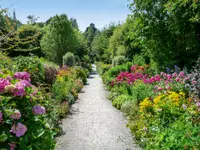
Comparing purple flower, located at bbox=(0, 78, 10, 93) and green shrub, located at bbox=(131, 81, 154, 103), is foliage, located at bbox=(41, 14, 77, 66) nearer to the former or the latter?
green shrub, located at bbox=(131, 81, 154, 103)

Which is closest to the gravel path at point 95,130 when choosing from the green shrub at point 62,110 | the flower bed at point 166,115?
the green shrub at point 62,110

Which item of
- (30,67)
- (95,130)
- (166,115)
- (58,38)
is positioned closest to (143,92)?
(95,130)

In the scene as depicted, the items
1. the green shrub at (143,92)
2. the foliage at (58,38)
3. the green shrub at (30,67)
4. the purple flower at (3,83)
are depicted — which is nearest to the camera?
the purple flower at (3,83)

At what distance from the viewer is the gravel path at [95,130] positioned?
236 inches

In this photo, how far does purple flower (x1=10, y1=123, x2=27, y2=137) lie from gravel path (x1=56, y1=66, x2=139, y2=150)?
327 cm

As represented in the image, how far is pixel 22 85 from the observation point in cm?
307

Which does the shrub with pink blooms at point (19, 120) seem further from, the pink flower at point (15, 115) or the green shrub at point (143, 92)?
the green shrub at point (143, 92)

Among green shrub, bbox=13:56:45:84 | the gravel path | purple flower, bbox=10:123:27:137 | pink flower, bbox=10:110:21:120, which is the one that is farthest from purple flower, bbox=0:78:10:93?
green shrub, bbox=13:56:45:84

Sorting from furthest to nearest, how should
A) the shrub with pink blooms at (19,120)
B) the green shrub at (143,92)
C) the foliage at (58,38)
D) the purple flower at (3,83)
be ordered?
1. the foliage at (58,38)
2. the green shrub at (143,92)
3. the purple flower at (3,83)
4. the shrub with pink blooms at (19,120)

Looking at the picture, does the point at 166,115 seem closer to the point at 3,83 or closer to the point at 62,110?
the point at 3,83

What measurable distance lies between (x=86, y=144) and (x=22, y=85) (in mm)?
3548

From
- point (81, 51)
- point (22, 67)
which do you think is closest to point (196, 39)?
point (22, 67)

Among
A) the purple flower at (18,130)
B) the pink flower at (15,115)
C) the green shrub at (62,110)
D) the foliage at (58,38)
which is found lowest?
the green shrub at (62,110)

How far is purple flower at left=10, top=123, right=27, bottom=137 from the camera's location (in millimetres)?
2760
